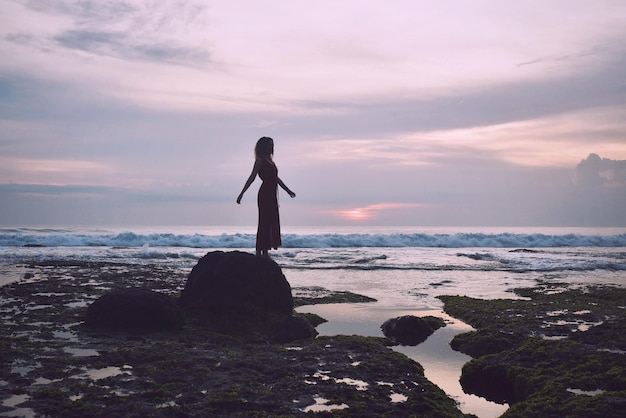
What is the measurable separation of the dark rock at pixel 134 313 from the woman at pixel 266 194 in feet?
9.52

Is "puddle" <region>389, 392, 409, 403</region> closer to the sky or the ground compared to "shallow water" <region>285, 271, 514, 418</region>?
closer to the sky

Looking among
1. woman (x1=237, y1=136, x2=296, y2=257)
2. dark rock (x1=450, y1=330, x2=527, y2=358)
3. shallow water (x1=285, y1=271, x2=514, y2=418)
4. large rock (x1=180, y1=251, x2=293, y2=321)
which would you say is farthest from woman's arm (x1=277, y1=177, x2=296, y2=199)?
dark rock (x1=450, y1=330, x2=527, y2=358)

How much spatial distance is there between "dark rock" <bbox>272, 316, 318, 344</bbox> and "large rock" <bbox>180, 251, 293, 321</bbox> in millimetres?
919

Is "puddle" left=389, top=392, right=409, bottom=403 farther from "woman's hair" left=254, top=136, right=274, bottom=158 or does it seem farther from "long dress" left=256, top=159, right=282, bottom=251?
"woman's hair" left=254, top=136, right=274, bottom=158

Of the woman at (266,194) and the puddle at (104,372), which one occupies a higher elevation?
the woman at (266,194)

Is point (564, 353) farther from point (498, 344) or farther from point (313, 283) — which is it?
point (313, 283)

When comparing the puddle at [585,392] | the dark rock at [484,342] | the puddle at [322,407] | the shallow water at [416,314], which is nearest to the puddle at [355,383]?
the puddle at [322,407]

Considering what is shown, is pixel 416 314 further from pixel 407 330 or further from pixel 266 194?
pixel 266 194

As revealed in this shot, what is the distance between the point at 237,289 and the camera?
11.1 meters

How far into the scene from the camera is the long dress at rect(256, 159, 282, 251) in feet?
40.2

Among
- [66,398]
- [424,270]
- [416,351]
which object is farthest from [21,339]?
[424,270]

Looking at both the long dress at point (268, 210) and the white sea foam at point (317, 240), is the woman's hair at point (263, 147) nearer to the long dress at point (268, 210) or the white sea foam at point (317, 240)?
the long dress at point (268, 210)

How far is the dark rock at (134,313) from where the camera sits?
9.81 metres

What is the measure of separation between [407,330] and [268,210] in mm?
4378
